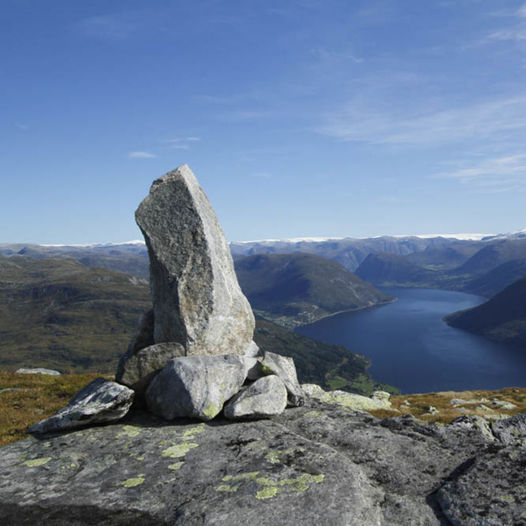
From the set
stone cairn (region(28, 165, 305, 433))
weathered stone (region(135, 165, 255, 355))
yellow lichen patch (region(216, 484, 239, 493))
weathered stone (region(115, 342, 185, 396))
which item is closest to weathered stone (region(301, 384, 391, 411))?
stone cairn (region(28, 165, 305, 433))

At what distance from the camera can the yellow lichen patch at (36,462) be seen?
11.2 m

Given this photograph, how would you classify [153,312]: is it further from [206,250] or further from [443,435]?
[443,435]

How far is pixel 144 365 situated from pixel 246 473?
305 inches

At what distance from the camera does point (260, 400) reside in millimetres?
14445

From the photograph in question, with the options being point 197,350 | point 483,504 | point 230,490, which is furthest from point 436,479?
point 197,350

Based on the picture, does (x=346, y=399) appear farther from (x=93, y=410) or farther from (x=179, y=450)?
(x=93, y=410)

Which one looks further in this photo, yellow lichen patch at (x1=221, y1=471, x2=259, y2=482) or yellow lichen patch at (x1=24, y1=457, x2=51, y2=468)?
yellow lichen patch at (x1=24, y1=457, x2=51, y2=468)

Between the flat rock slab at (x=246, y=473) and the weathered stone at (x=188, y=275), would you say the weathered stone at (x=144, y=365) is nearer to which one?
the weathered stone at (x=188, y=275)

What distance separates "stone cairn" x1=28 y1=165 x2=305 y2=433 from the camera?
1416 centimetres

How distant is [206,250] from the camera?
18.6 meters

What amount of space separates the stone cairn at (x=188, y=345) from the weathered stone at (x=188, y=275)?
47 millimetres

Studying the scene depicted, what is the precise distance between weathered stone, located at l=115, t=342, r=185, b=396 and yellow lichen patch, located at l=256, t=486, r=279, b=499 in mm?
8350

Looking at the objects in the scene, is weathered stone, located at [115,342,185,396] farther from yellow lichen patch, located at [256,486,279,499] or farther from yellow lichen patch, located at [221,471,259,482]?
yellow lichen patch, located at [256,486,279,499]

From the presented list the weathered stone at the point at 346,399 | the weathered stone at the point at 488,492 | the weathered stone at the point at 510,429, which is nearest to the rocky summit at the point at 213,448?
the weathered stone at the point at 488,492
